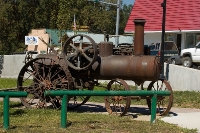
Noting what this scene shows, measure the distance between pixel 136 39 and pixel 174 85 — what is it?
7785 mm

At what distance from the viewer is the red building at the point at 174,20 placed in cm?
3275

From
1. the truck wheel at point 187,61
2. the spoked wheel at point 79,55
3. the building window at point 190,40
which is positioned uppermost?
the building window at point 190,40

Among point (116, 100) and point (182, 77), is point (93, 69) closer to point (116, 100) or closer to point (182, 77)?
point (116, 100)

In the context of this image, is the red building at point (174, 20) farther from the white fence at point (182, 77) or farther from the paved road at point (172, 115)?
the paved road at point (172, 115)

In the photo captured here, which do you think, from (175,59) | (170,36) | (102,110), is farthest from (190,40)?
(102,110)

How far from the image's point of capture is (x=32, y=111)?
10961mm

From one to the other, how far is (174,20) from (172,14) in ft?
2.31

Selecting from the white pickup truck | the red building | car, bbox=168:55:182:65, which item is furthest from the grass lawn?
the red building

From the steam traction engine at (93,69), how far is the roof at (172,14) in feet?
69.8

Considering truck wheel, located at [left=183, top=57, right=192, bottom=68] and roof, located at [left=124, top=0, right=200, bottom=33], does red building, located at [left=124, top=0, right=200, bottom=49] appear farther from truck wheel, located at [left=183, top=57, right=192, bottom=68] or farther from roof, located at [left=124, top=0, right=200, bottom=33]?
truck wheel, located at [left=183, top=57, right=192, bottom=68]

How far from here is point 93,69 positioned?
462 inches

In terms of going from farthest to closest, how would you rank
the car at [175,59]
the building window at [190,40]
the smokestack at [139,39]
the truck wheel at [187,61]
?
the building window at [190,40] → the car at [175,59] → the truck wheel at [187,61] → the smokestack at [139,39]

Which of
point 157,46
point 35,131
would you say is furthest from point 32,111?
point 157,46

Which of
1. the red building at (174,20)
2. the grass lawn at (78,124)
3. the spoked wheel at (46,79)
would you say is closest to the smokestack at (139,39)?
the grass lawn at (78,124)
